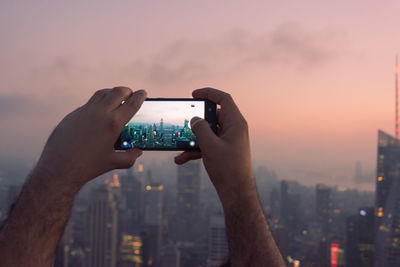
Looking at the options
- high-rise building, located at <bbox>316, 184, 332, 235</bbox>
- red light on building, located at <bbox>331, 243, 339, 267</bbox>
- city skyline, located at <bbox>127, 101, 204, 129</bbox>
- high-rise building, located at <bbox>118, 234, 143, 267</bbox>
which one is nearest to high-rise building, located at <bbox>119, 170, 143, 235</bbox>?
high-rise building, located at <bbox>118, 234, 143, 267</bbox>

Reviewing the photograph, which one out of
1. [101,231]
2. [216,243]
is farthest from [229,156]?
[101,231]

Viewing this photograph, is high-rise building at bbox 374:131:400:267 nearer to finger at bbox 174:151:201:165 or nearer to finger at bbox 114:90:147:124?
finger at bbox 174:151:201:165

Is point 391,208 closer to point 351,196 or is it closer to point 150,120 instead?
point 351,196

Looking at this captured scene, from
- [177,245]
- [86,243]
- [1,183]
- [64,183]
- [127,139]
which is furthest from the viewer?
[86,243]

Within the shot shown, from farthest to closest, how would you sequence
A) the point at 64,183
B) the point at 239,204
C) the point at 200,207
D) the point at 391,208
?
the point at 200,207 < the point at 391,208 < the point at 239,204 < the point at 64,183

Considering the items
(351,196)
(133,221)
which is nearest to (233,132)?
(351,196)

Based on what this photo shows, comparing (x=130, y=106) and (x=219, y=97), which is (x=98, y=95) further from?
(x=219, y=97)

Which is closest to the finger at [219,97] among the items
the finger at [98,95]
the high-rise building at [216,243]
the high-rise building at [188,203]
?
the finger at [98,95]
